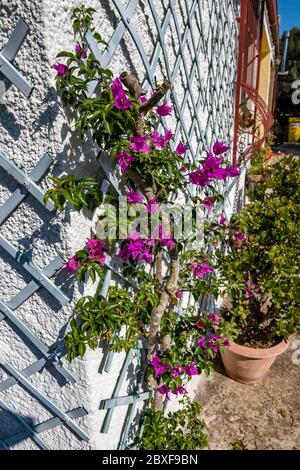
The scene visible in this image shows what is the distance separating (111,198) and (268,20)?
23.3 feet

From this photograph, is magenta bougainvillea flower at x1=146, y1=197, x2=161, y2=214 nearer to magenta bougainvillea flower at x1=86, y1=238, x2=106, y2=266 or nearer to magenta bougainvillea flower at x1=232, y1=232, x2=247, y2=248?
magenta bougainvillea flower at x1=86, y1=238, x2=106, y2=266

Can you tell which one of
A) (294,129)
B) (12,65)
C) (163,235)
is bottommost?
(294,129)

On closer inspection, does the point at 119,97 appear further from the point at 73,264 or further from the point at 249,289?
the point at 249,289

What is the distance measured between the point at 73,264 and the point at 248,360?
1874 mm

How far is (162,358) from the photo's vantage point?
1737 mm

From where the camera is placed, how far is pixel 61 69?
101 centimetres

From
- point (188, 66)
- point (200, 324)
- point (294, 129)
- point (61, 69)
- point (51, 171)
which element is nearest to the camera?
point (61, 69)

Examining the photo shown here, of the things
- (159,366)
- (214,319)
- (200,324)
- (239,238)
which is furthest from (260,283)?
(159,366)

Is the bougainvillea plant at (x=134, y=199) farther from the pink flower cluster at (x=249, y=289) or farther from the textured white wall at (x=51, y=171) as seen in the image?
the pink flower cluster at (x=249, y=289)

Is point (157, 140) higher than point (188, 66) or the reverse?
the reverse

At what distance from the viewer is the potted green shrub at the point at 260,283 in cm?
240

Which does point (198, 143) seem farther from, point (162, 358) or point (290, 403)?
point (290, 403)

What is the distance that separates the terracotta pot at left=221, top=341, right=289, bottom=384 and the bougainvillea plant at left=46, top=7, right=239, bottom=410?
750 mm

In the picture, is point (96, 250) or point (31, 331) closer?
point (96, 250)
